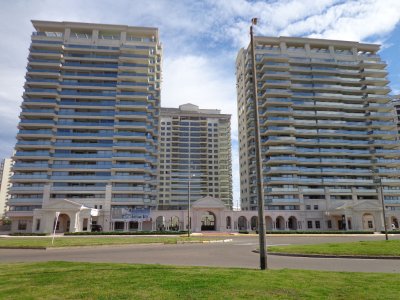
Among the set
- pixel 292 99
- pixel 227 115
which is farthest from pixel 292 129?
pixel 227 115

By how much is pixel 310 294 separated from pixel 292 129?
Result: 285 feet

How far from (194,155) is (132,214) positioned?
237 ft

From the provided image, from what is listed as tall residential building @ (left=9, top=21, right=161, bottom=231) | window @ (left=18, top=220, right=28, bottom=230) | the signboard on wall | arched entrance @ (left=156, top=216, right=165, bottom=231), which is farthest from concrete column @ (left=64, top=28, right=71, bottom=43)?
arched entrance @ (left=156, top=216, right=165, bottom=231)

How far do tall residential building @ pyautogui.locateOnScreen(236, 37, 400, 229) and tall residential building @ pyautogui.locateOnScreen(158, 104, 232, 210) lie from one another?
3715cm

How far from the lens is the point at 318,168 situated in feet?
299

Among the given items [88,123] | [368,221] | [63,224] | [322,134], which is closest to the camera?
[63,224]

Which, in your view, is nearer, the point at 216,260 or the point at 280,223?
the point at 216,260

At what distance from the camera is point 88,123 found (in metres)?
87.4

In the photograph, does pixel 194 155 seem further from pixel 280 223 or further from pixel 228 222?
pixel 228 222

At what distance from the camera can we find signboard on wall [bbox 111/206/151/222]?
77.0 meters

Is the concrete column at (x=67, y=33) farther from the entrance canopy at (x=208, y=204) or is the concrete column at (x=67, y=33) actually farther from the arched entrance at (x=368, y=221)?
the arched entrance at (x=368, y=221)

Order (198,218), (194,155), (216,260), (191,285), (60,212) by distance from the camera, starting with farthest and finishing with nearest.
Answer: (194,155) < (198,218) < (60,212) < (216,260) < (191,285)

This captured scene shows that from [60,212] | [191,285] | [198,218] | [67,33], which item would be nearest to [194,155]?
[198,218]

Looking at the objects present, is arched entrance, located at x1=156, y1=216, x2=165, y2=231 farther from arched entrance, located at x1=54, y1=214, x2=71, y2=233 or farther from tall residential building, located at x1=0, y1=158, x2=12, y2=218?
tall residential building, located at x1=0, y1=158, x2=12, y2=218
